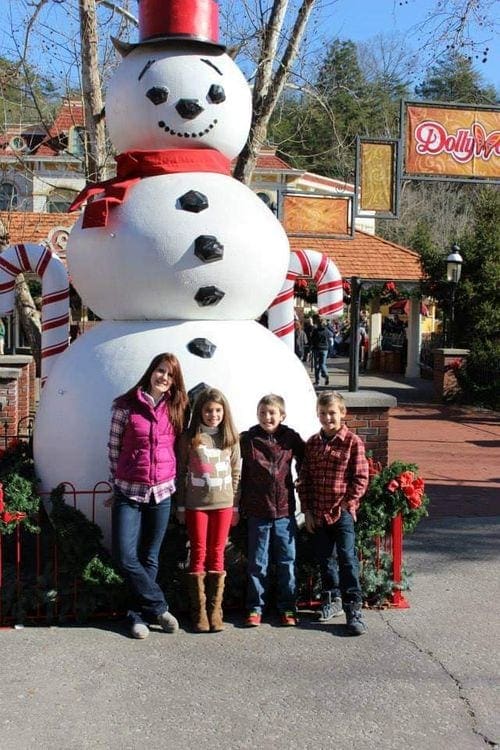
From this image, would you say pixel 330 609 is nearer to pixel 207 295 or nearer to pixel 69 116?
pixel 207 295

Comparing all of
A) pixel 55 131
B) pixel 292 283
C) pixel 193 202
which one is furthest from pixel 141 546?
pixel 55 131

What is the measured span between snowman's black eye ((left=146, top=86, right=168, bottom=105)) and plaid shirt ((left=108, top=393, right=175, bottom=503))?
73.6 inches

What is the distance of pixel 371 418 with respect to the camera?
7191 millimetres

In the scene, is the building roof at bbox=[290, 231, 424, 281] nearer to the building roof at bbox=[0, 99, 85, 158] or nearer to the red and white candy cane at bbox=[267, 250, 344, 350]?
the building roof at bbox=[0, 99, 85, 158]

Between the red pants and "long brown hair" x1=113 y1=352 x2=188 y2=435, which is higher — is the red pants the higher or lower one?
the lower one

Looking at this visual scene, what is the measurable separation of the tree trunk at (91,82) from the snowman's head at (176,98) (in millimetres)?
3749

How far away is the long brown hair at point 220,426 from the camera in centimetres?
466

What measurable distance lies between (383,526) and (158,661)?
1623mm

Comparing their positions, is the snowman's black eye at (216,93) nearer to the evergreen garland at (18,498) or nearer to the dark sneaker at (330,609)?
the evergreen garland at (18,498)

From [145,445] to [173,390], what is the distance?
0.35m

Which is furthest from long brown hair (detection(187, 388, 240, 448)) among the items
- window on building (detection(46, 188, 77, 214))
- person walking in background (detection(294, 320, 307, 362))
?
person walking in background (detection(294, 320, 307, 362))

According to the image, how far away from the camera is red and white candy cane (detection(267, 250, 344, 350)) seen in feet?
20.6

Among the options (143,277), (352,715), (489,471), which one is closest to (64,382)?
(143,277)

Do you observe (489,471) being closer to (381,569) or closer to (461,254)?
(381,569)
